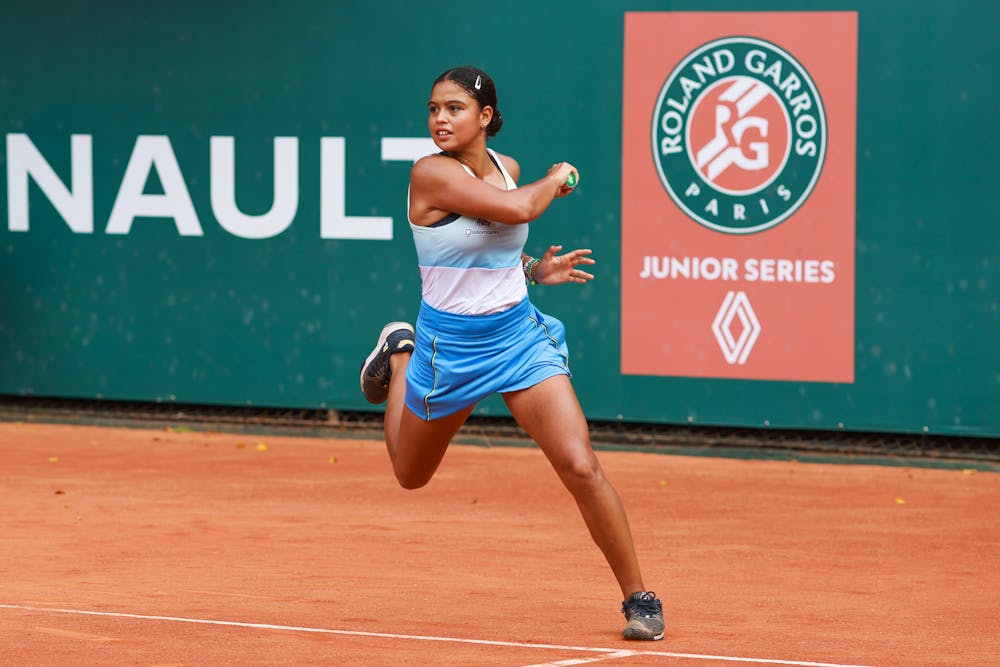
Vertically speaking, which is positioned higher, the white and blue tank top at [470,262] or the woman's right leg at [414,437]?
the white and blue tank top at [470,262]

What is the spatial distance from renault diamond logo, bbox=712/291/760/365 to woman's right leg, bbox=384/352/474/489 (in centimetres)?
479

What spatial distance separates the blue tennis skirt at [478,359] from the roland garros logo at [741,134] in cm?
504

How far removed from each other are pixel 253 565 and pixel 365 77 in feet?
15.7

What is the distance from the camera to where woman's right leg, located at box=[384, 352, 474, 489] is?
238 inches

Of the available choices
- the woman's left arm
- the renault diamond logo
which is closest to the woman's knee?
the woman's left arm

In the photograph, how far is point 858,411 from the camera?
10.7 m

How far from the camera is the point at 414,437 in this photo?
239 inches

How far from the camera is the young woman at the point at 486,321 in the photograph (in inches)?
226

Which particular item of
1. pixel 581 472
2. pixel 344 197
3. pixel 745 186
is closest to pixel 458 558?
pixel 581 472

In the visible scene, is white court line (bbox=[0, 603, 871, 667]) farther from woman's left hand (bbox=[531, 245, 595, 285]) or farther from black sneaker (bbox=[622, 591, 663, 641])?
woman's left hand (bbox=[531, 245, 595, 285])

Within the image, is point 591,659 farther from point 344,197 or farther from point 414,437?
point 344,197

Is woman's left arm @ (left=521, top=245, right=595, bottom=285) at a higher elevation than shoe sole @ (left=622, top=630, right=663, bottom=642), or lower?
higher

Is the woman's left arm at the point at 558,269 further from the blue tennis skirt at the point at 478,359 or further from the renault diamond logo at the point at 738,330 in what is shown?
the renault diamond logo at the point at 738,330

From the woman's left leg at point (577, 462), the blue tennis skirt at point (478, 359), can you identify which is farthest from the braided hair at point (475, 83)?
the woman's left leg at point (577, 462)
